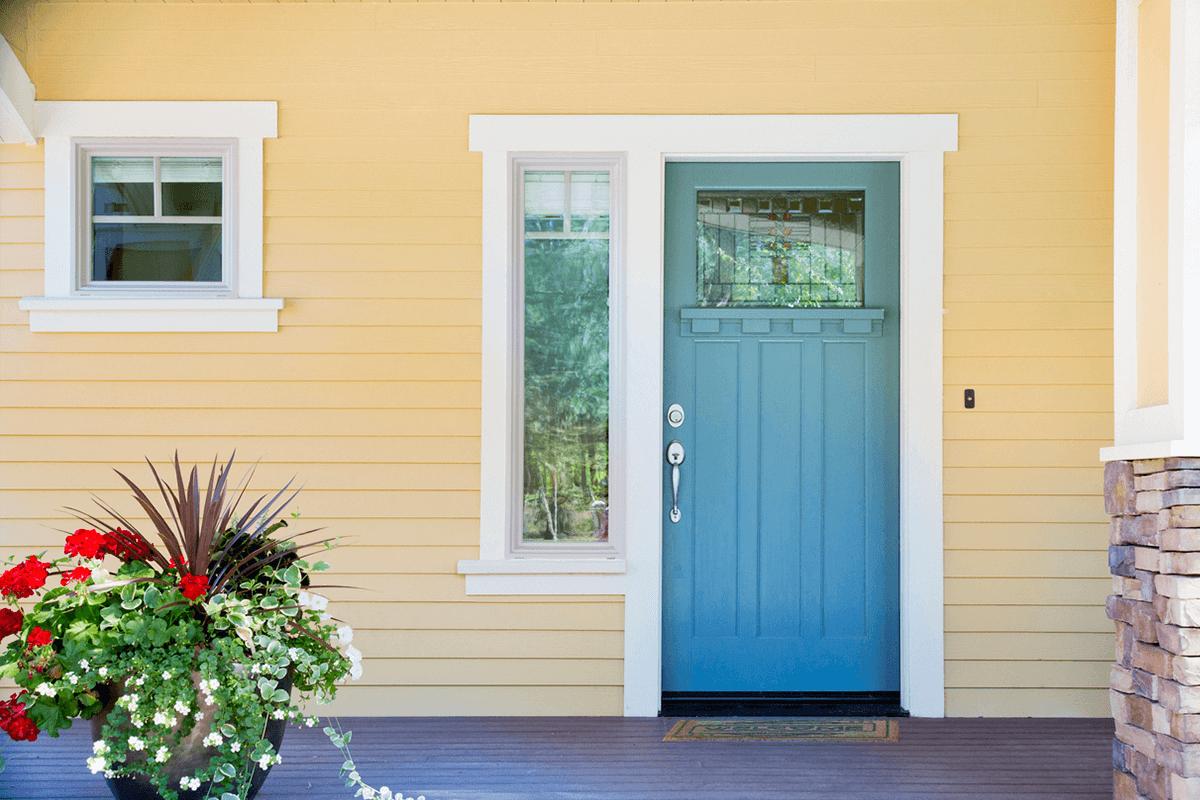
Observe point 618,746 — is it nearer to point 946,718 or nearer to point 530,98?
point 946,718

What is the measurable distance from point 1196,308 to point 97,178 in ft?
11.8

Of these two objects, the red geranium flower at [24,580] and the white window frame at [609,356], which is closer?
the red geranium flower at [24,580]

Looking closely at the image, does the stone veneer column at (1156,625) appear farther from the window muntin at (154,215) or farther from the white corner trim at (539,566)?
the window muntin at (154,215)

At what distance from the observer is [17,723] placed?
95.0 inches

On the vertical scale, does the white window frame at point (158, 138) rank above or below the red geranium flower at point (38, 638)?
above

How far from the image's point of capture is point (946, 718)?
146 inches

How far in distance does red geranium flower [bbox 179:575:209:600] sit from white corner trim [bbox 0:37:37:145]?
2066 millimetres

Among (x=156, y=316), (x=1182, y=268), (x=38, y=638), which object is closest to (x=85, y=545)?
(x=38, y=638)

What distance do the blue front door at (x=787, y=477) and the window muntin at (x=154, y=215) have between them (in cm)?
167

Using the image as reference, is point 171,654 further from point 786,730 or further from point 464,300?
point 786,730

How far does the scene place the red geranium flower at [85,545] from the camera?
2555 millimetres

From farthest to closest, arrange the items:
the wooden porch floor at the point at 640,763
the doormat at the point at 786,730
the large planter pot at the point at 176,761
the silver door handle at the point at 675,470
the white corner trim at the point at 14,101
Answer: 1. the silver door handle at the point at 675,470
2. the white corner trim at the point at 14,101
3. the doormat at the point at 786,730
4. the wooden porch floor at the point at 640,763
5. the large planter pot at the point at 176,761

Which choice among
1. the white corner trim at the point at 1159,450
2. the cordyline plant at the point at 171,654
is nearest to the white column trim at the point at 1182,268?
the white corner trim at the point at 1159,450

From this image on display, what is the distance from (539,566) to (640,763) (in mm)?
819
